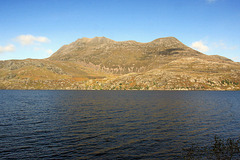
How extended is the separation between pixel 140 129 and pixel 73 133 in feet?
44.9

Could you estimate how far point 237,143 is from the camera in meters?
27.8

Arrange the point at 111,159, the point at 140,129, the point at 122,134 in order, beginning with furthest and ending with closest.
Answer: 1. the point at 140,129
2. the point at 122,134
3. the point at 111,159

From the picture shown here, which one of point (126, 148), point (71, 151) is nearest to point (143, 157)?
point (126, 148)

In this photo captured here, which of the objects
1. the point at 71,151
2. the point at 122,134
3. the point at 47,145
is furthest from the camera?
the point at 122,134

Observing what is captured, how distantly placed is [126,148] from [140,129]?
11157 millimetres

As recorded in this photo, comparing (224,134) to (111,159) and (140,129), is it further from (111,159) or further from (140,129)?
(111,159)

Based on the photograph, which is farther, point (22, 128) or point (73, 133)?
point (22, 128)

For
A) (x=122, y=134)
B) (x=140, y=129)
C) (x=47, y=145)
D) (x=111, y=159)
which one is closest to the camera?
(x=111, y=159)

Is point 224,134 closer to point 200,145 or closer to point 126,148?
point 200,145

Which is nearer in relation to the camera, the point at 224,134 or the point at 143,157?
the point at 143,157

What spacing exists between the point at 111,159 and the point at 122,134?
433 inches

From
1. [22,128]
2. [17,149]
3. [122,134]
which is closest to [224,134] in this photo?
[122,134]

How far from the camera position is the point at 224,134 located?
3425 cm

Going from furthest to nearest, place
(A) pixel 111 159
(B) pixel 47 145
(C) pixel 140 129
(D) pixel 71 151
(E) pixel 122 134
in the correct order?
(C) pixel 140 129 → (E) pixel 122 134 → (B) pixel 47 145 → (D) pixel 71 151 → (A) pixel 111 159
